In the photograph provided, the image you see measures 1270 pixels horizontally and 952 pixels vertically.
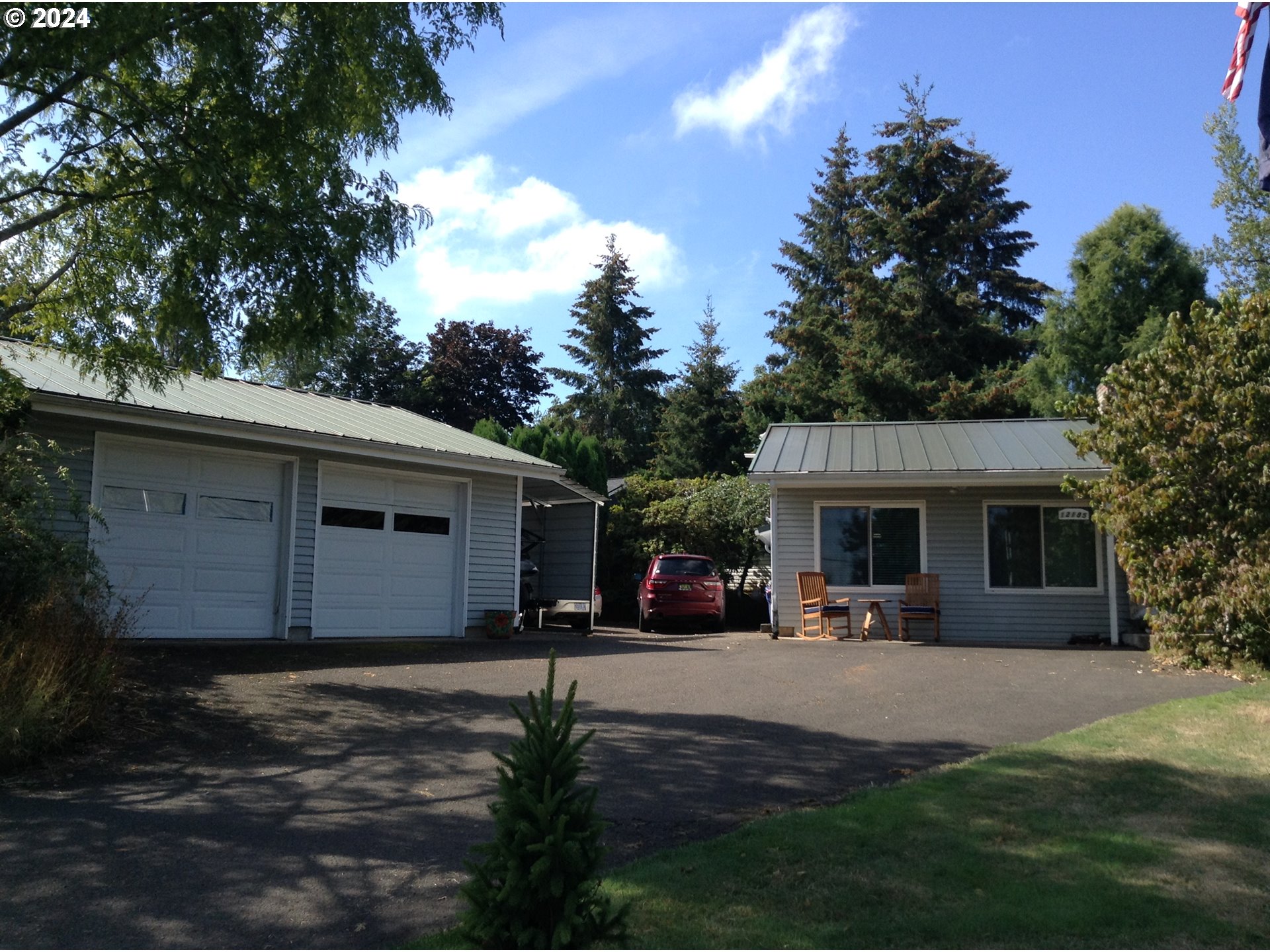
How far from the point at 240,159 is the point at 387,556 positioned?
7263 mm

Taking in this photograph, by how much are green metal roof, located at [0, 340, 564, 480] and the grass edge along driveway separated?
714 cm

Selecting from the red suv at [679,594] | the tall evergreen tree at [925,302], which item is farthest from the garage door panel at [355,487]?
the tall evergreen tree at [925,302]

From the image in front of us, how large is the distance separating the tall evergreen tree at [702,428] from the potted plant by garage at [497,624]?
21.5 metres

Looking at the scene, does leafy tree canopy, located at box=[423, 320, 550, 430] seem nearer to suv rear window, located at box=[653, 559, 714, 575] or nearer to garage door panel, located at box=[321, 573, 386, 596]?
suv rear window, located at box=[653, 559, 714, 575]

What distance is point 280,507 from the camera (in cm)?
1316

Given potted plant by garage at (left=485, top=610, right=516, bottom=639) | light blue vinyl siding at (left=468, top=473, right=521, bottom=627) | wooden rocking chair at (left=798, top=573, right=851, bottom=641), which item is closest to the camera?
potted plant by garage at (left=485, top=610, right=516, bottom=639)

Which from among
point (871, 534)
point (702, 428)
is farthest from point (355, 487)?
point (702, 428)

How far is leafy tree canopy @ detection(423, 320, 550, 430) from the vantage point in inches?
1635

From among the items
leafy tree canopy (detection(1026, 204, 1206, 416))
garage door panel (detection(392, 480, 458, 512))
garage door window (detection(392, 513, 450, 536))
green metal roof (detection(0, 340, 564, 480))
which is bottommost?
garage door window (detection(392, 513, 450, 536))

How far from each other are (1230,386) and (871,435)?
24.8ft

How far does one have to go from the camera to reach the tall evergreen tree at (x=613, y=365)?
43062 millimetres

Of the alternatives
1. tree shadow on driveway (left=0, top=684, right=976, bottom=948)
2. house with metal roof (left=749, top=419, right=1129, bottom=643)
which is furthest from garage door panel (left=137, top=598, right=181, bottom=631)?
house with metal roof (left=749, top=419, right=1129, bottom=643)

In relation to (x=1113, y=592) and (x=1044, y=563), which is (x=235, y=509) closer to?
(x=1044, y=563)

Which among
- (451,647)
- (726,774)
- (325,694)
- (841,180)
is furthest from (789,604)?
(841,180)
